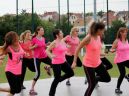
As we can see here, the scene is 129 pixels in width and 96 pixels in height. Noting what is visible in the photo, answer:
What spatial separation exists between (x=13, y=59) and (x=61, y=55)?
197cm

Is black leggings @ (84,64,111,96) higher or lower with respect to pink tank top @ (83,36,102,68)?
lower

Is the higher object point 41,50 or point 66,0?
point 66,0

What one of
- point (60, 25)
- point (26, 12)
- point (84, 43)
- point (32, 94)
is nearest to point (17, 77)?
point (84, 43)

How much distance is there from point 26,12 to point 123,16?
9.58 metres

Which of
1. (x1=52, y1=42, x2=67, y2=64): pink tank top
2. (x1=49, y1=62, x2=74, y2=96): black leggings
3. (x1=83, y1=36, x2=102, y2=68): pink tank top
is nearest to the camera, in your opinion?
(x1=83, y1=36, x2=102, y2=68): pink tank top

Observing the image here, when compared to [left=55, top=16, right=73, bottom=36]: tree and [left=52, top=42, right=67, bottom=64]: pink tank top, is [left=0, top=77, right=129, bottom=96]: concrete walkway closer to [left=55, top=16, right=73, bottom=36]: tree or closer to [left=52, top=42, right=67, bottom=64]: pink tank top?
[left=52, top=42, right=67, bottom=64]: pink tank top

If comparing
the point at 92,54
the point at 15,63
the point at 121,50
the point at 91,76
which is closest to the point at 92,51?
the point at 92,54

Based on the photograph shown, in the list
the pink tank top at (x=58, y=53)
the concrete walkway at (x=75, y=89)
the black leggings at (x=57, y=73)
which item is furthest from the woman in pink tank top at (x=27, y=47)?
the black leggings at (x=57, y=73)

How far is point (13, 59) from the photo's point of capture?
8266mm

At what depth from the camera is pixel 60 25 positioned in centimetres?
3591

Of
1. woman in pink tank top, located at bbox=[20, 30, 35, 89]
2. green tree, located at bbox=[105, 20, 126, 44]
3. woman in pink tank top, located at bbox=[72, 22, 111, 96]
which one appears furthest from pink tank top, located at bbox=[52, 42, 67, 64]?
green tree, located at bbox=[105, 20, 126, 44]

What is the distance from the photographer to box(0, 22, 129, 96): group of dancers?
8219 millimetres

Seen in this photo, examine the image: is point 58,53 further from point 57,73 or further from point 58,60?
point 57,73

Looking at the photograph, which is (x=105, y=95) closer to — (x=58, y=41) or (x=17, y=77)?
(x=58, y=41)
